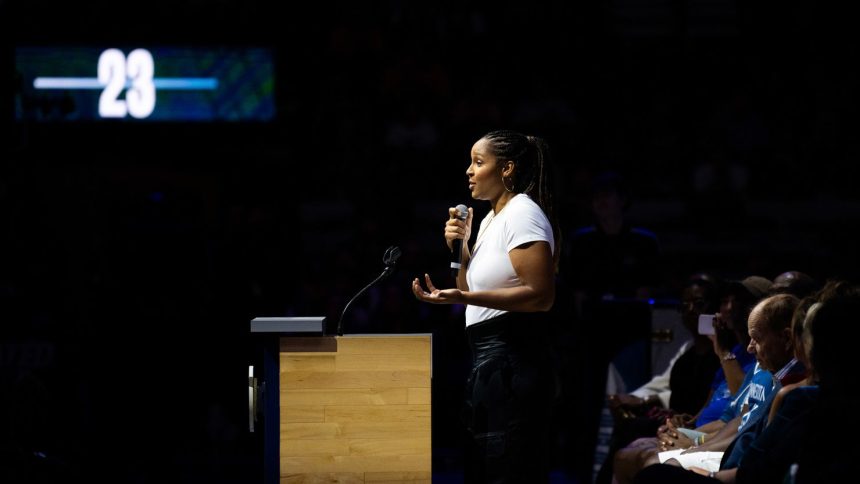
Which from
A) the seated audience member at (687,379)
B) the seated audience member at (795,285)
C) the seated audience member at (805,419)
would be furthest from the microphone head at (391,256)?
the seated audience member at (687,379)

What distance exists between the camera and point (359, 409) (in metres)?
3.35

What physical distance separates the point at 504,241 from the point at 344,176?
6.24 m

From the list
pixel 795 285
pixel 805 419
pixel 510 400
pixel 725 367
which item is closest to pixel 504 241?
pixel 510 400

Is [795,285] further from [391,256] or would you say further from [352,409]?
[352,409]

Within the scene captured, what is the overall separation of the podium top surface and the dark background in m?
2.66

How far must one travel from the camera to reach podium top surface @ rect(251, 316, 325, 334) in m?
3.30

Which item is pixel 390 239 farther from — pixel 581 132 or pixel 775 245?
pixel 775 245

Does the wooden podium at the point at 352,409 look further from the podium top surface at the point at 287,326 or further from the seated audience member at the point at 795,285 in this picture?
the seated audience member at the point at 795,285

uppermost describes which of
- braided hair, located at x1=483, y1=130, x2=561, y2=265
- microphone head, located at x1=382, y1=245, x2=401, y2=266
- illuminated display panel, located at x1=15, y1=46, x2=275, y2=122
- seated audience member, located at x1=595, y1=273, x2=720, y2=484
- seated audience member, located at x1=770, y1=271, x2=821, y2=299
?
illuminated display panel, located at x1=15, y1=46, x2=275, y2=122

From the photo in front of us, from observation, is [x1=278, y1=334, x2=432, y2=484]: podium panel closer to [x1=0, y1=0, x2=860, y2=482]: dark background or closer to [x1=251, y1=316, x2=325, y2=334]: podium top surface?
[x1=251, y1=316, x2=325, y2=334]: podium top surface

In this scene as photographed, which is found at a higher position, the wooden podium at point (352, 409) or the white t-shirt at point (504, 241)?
the white t-shirt at point (504, 241)

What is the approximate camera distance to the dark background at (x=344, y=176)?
269 inches

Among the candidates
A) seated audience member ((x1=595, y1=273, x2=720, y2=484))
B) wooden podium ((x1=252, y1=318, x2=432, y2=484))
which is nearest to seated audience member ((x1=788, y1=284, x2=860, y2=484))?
wooden podium ((x1=252, y1=318, x2=432, y2=484))

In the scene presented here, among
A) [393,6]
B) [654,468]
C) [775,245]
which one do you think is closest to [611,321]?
[654,468]
